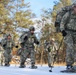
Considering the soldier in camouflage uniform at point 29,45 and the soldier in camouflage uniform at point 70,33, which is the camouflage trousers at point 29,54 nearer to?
the soldier in camouflage uniform at point 29,45

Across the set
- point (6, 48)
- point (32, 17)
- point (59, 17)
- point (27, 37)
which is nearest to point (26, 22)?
point (32, 17)

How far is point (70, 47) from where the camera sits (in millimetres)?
8109

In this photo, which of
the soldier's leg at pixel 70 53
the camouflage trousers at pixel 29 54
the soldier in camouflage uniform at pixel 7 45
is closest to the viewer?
the soldier's leg at pixel 70 53

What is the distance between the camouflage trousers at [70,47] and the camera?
8062 mm

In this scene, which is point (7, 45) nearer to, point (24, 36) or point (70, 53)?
point (24, 36)

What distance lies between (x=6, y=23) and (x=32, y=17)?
3.38m

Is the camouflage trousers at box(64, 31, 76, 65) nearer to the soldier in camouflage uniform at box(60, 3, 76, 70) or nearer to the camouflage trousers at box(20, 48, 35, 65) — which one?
the soldier in camouflage uniform at box(60, 3, 76, 70)

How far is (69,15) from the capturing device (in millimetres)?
8227

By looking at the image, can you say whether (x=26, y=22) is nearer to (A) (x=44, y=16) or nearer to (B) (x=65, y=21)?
(A) (x=44, y=16)

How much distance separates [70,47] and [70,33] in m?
0.40

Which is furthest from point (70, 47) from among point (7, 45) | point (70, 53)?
point (7, 45)

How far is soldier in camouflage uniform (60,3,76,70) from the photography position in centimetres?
807

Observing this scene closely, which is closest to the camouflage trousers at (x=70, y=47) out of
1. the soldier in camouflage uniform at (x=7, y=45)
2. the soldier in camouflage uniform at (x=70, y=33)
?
the soldier in camouflage uniform at (x=70, y=33)

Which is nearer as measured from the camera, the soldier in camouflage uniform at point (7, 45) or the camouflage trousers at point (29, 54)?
the camouflage trousers at point (29, 54)
